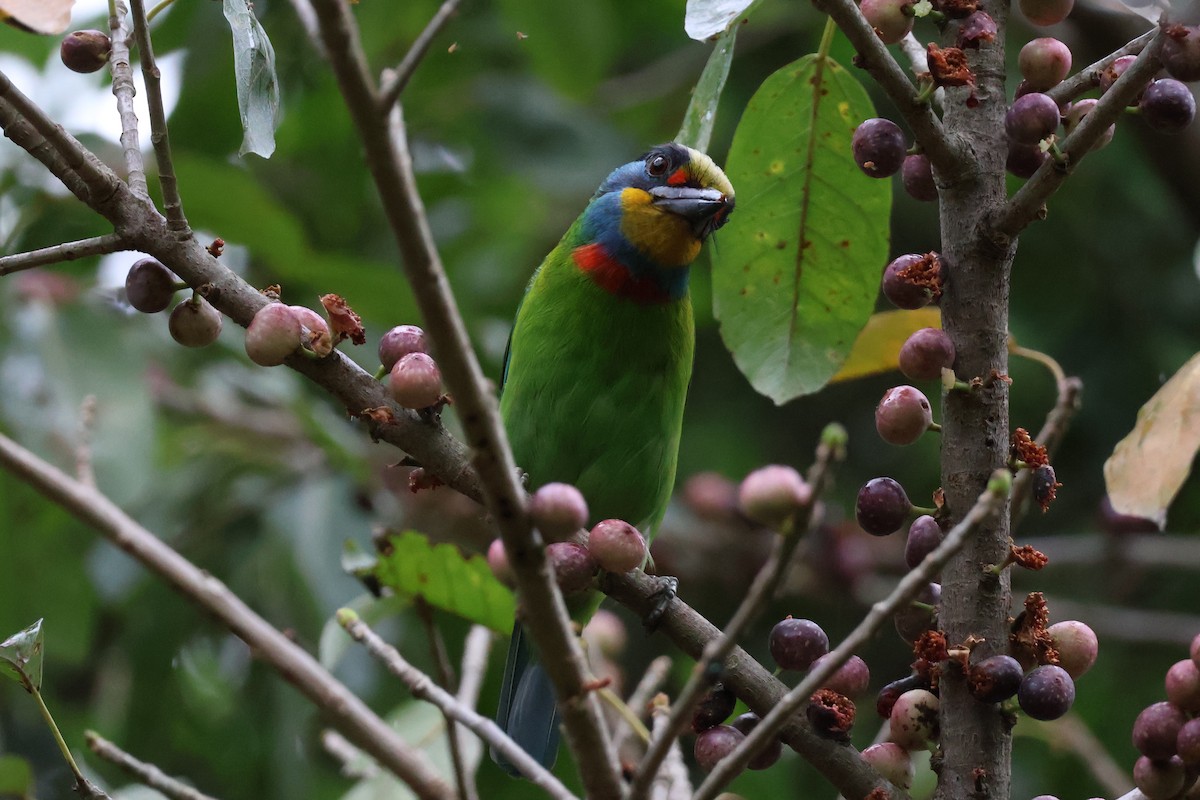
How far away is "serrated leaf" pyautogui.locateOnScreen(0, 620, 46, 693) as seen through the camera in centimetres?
170

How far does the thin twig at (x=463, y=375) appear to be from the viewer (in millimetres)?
1100

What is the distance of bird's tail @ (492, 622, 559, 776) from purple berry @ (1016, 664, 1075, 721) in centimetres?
170

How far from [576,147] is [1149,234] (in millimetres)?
2103

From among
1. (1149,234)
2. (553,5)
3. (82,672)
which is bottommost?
(82,672)

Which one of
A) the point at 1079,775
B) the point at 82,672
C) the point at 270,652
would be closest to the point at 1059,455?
the point at 1079,775

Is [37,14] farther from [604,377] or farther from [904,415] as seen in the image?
[604,377]

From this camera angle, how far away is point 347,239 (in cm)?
514

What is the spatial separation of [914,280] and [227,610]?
111 centimetres

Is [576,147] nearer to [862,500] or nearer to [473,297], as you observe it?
[473,297]

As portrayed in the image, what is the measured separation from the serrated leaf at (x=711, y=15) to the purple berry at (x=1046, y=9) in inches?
15.9

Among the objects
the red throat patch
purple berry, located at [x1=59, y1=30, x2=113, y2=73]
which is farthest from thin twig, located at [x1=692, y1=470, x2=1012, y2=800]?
the red throat patch

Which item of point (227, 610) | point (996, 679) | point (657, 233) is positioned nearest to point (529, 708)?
point (657, 233)

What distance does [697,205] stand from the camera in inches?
137

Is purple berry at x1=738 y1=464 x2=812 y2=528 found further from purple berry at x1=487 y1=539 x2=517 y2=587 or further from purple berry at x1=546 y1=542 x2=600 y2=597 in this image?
purple berry at x1=546 y1=542 x2=600 y2=597
